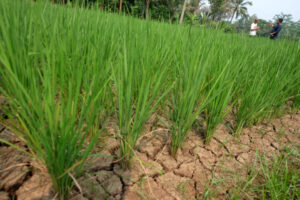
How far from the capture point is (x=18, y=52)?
1.69ft

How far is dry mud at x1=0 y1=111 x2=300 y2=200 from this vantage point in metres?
0.63

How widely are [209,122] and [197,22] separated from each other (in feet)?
2.17

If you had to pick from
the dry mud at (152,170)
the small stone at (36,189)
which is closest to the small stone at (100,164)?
the dry mud at (152,170)

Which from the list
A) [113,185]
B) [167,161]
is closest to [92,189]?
[113,185]

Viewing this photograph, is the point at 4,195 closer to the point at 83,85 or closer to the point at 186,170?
the point at 83,85

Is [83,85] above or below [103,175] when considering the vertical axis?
above

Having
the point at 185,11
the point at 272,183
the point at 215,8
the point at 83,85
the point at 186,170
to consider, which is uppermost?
the point at 185,11

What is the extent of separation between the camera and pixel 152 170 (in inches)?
31.3

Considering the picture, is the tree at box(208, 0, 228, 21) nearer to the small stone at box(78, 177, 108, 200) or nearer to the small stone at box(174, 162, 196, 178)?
the small stone at box(174, 162, 196, 178)

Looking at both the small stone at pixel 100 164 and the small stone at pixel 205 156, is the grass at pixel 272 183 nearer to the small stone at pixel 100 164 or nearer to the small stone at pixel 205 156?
the small stone at pixel 205 156

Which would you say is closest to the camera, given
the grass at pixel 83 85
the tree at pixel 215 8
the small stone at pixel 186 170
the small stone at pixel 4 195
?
the grass at pixel 83 85

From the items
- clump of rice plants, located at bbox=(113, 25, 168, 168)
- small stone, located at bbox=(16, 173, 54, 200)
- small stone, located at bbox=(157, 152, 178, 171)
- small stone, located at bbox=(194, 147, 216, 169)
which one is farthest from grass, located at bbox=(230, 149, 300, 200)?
small stone, located at bbox=(16, 173, 54, 200)

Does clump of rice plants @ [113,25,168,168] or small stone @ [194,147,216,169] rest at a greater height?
clump of rice plants @ [113,25,168,168]

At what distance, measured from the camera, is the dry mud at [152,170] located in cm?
63
